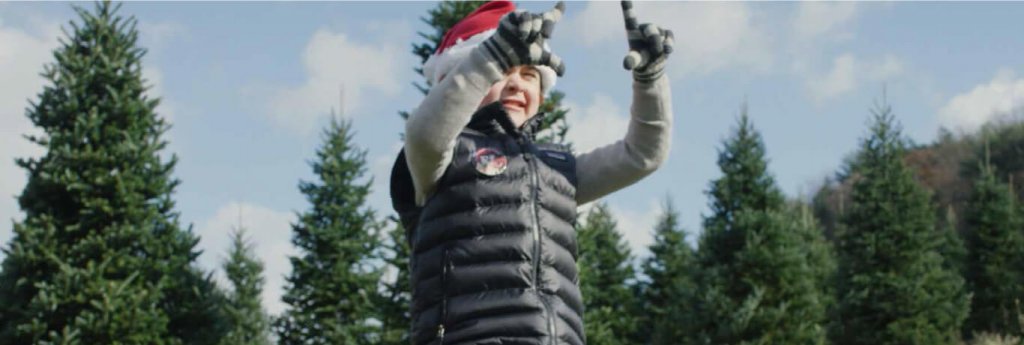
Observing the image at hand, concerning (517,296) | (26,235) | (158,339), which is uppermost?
(26,235)

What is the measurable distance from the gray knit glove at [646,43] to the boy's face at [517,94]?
46 centimetres

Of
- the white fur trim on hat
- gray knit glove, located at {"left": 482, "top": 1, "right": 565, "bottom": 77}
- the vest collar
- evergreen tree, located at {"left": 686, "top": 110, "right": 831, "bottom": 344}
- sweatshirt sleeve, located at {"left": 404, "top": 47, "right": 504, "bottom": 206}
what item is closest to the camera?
gray knit glove, located at {"left": 482, "top": 1, "right": 565, "bottom": 77}

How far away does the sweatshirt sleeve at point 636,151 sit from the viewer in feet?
11.6

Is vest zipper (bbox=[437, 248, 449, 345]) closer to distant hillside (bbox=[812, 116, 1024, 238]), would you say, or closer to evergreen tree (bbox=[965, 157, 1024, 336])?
evergreen tree (bbox=[965, 157, 1024, 336])

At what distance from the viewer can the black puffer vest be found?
336 centimetres

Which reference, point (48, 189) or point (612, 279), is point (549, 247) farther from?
point (612, 279)

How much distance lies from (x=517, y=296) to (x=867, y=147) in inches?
830

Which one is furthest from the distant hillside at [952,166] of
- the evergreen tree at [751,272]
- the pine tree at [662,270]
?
the evergreen tree at [751,272]

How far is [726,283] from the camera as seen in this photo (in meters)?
18.5

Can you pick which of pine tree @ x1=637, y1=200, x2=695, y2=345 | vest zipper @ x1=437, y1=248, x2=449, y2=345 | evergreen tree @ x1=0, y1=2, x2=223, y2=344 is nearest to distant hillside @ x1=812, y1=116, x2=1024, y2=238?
pine tree @ x1=637, y1=200, x2=695, y2=345

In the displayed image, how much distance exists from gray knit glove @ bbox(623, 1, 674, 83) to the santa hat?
0.49 meters

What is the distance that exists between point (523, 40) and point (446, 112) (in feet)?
1.00

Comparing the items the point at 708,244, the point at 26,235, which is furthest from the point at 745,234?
the point at 26,235

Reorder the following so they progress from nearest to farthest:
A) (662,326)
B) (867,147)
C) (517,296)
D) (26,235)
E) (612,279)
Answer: (517,296) → (26,235) → (662,326) → (867,147) → (612,279)
